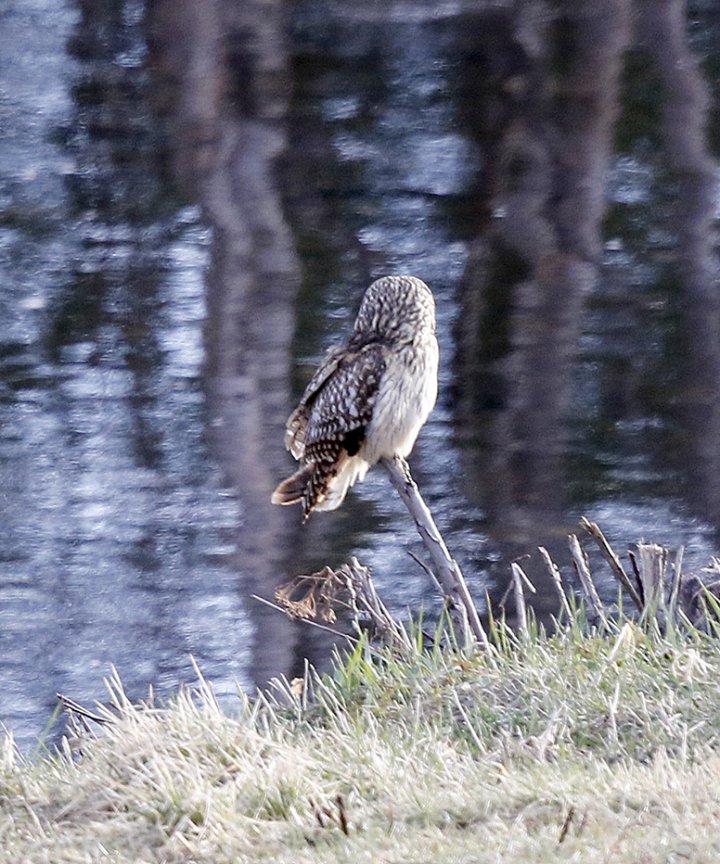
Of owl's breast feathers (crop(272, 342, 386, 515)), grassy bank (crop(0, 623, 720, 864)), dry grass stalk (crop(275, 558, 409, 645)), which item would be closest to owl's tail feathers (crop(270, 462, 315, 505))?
owl's breast feathers (crop(272, 342, 386, 515))

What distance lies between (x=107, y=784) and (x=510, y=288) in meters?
10.7

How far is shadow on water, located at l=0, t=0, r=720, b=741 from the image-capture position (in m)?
8.95

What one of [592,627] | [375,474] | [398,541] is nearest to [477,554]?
[398,541]

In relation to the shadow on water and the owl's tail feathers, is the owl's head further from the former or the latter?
the shadow on water

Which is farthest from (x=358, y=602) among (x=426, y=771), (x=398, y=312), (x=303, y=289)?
(x=303, y=289)

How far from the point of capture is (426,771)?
153 inches

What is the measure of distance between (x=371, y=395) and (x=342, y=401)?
4.4 inches

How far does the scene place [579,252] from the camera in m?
14.9

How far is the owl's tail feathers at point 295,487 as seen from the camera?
6188 millimetres

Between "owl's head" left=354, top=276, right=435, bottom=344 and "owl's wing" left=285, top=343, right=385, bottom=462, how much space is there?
0.29 ft

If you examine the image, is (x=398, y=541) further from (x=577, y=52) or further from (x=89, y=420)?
(x=577, y=52)

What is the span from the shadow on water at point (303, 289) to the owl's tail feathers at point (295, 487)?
5.37 feet

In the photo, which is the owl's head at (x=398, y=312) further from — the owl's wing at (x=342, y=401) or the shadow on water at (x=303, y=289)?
the shadow on water at (x=303, y=289)

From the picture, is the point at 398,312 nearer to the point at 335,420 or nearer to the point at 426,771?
the point at 335,420
